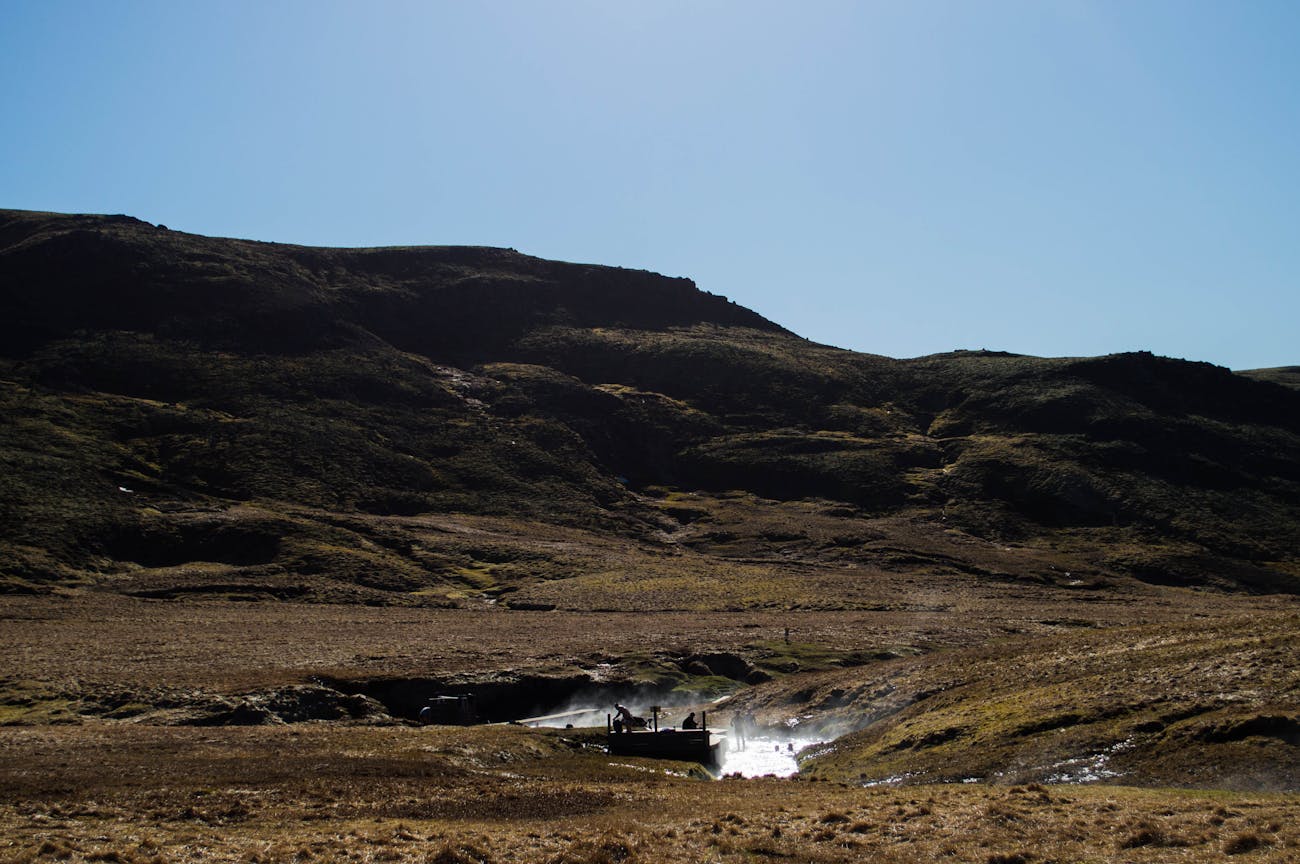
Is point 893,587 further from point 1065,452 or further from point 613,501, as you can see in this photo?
point 1065,452

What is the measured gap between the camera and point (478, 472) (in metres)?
156

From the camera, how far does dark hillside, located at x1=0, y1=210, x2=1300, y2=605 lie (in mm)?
110062

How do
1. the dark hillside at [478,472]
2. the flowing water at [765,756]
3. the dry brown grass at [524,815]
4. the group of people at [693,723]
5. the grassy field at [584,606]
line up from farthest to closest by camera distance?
the dark hillside at [478,472], the group of people at [693,723], the flowing water at [765,756], the grassy field at [584,606], the dry brown grass at [524,815]

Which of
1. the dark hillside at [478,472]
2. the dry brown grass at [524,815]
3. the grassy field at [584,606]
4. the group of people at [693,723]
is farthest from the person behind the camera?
the dark hillside at [478,472]

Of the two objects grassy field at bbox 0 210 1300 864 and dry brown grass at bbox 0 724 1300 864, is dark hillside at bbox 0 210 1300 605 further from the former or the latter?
dry brown grass at bbox 0 724 1300 864

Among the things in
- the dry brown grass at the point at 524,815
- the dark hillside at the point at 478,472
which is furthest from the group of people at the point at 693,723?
the dark hillside at the point at 478,472

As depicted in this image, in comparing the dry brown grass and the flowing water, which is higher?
the dry brown grass

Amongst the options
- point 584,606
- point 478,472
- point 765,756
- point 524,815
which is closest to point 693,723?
point 765,756

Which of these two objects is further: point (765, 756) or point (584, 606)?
point (584, 606)

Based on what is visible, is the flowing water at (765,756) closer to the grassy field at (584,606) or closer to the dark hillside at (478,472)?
the grassy field at (584,606)

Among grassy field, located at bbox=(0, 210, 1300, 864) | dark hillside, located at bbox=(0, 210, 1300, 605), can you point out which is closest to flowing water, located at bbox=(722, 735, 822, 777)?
grassy field, located at bbox=(0, 210, 1300, 864)

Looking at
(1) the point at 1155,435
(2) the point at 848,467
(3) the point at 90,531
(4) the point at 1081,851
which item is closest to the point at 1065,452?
(1) the point at 1155,435

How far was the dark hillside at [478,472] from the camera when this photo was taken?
11006cm

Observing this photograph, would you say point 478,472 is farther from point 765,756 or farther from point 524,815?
point 524,815
